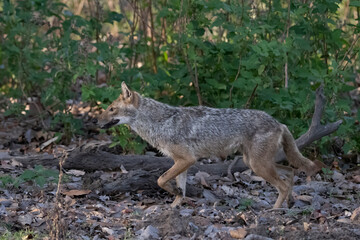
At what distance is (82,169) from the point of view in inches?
386

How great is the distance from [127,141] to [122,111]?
1649 millimetres

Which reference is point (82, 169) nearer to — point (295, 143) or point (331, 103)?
point (295, 143)

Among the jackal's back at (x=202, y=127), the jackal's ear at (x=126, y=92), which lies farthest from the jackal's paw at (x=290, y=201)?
the jackal's ear at (x=126, y=92)

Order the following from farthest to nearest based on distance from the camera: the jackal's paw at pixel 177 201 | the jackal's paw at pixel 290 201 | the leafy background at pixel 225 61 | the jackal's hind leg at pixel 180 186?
the leafy background at pixel 225 61, the jackal's paw at pixel 290 201, the jackal's hind leg at pixel 180 186, the jackal's paw at pixel 177 201

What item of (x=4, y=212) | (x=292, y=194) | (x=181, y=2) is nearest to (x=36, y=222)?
(x=4, y=212)

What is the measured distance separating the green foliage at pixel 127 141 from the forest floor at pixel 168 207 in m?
0.75

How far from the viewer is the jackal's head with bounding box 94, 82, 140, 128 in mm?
9031

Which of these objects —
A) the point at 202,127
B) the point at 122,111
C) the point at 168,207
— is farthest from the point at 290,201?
the point at 122,111

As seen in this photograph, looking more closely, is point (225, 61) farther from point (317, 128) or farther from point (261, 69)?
point (317, 128)

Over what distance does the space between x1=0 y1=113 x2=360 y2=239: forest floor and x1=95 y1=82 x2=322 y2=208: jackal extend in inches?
15.5

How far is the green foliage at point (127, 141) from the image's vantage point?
411 inches

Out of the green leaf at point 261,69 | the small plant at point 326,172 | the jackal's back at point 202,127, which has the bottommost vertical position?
the small plant at point 326,172

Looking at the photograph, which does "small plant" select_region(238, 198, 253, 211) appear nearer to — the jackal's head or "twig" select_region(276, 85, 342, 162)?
"twig" select_region(276, 85, 342, 162)

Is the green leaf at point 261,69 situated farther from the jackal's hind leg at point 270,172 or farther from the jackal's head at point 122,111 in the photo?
the jackal's head at point 122,111
